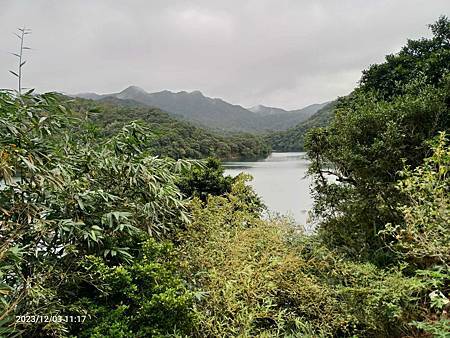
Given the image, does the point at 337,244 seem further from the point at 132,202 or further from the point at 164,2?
the point at 164,2

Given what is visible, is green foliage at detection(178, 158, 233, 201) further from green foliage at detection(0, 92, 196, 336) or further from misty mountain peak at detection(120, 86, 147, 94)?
misty mountain peak at detection(120, 86, 147, 94)

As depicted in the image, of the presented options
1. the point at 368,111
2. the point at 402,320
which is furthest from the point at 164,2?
the point at 402,320

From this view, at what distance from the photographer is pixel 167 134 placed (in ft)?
9.56

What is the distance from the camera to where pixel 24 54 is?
2.14 metres

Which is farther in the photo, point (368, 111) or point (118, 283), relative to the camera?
point (368, 111)

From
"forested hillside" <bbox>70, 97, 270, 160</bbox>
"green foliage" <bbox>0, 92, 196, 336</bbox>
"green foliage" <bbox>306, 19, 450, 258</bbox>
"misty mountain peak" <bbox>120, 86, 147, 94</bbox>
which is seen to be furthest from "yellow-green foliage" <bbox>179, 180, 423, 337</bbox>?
"misty mountain peak" <bbox>120, 86, 147, 94</bbox>

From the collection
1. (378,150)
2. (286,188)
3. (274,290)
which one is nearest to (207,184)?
(286,188)

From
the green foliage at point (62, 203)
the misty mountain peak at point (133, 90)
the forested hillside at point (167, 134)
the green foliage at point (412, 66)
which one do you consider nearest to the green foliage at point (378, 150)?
the green foliage at point (412, 66)

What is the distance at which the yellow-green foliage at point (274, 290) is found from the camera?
7.02ft

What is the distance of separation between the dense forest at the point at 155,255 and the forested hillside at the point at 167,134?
101mm

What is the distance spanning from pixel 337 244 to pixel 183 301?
3084 millimetres

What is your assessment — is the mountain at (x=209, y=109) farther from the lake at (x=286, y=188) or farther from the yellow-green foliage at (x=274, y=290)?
the yellow-green foliage at (x=274, y=290)

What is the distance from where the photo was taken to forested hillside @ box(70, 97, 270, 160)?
2.75m

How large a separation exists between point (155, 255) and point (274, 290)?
101 centimetres
